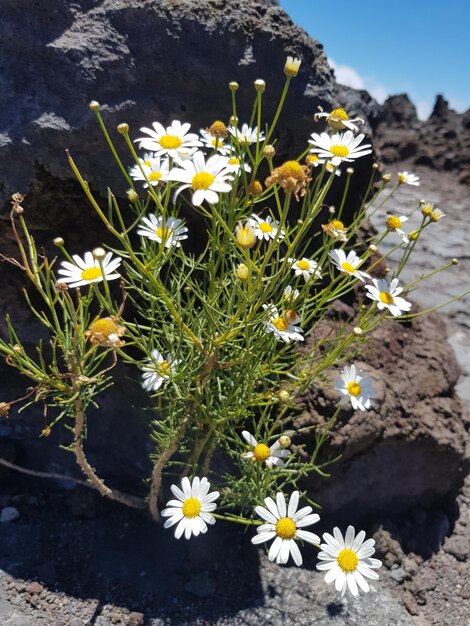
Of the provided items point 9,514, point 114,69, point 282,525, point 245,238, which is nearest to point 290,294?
point 245,238

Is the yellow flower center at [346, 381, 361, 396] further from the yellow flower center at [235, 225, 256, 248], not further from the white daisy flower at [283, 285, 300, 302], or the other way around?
the yellow flower center at [235, 225, 256, 248]

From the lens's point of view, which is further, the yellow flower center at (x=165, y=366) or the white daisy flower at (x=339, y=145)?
the yellow flower center at (x=165, y=366)

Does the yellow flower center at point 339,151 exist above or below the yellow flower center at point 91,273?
above

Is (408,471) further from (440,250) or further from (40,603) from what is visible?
(440,250)

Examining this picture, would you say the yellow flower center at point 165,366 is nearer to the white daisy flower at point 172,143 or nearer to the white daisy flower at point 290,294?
the white daisy flower at point 290,294

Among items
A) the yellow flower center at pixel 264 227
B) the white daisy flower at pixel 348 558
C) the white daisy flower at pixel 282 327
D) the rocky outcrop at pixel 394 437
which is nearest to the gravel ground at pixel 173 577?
the rocky outcrop at pixel 394 437

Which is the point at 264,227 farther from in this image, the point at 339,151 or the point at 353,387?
the point at 353,387
